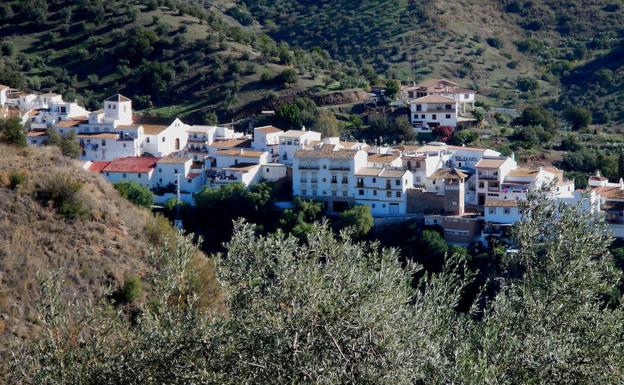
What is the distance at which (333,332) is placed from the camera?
8633 mm

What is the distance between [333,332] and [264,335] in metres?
0.60

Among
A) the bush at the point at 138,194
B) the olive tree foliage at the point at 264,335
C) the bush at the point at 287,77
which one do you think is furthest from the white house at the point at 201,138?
the olive tree foliage at the point at 264,335

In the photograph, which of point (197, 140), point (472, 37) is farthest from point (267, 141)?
point (472, 37)

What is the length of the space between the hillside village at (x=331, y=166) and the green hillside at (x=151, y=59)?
7116mm

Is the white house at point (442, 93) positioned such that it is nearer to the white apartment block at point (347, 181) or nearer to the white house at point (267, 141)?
the white house at point (267, 141)

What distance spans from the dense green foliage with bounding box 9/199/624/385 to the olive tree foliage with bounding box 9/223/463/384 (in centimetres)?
1

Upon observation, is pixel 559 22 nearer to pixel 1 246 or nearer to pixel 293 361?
pixel 1 246

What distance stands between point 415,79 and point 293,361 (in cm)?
5150

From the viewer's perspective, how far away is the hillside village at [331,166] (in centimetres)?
3262

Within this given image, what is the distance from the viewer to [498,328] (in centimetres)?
921

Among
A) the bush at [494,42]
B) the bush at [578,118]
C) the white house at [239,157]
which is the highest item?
the bush at [494,42]

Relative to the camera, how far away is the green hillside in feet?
167

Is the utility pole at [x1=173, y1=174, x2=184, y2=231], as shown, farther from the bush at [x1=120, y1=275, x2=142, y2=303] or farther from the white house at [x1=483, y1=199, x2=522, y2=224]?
the bush at [x1=120, y1=275, x2=142, y2=303]

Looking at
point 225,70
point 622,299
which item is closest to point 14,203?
point 622,299
